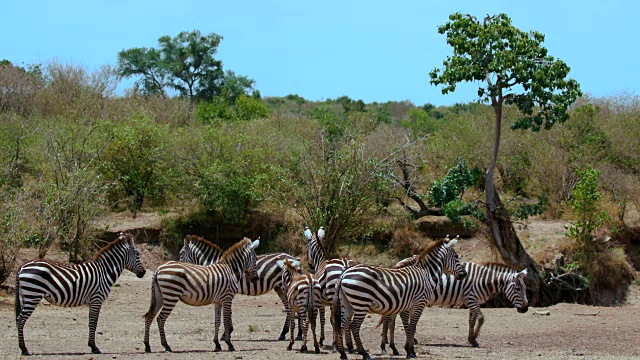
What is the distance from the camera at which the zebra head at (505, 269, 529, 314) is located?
53.0 ft

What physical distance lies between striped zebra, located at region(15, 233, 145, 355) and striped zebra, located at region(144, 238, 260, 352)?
0.83 m

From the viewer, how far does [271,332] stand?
52.2ft

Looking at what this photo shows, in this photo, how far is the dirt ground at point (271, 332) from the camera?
1308 centimetres

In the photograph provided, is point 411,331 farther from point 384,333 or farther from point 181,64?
point 181,64

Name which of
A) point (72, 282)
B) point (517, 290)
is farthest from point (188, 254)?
point (517, 290)

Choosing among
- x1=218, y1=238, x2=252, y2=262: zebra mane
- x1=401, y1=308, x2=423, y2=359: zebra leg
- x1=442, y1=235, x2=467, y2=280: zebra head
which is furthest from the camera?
x1=218, y1=238, x2=252, y2=262: zebra mane

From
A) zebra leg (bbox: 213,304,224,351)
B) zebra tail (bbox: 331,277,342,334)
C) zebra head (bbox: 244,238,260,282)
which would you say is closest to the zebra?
zebra head (bbox: 244,238,260,282)

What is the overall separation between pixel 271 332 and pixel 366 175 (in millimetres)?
8475

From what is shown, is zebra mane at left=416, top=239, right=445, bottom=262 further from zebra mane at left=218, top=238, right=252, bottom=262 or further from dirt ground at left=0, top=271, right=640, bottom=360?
zebra mane at left=218, top=238, right=252, bottom=262

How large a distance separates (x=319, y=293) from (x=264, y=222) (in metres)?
13.0

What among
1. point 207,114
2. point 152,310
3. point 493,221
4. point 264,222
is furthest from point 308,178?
point 207,114

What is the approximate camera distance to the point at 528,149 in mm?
30047

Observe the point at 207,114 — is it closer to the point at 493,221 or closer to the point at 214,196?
the point at 214,196

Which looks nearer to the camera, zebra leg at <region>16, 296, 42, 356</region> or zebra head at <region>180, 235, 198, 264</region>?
zebra leg at <region>16, 296, 42, 356</region>
